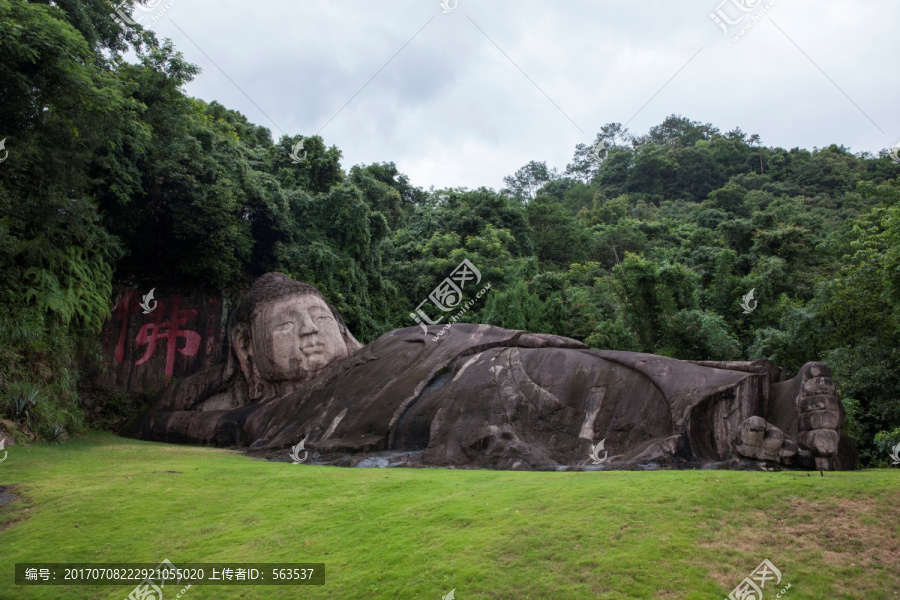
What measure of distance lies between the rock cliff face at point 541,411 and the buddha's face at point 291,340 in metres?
0.59

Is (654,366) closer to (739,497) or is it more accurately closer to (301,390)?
(739,497)

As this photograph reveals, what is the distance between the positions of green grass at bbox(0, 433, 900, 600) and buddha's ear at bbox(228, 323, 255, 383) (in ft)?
18.6

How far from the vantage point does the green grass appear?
190 inches

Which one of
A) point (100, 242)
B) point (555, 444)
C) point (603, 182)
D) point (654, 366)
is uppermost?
point (603, 182)

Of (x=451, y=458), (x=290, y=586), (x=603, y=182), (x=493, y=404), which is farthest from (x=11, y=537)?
(x=603, y=182)

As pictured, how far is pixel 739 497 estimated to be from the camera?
5.97 m

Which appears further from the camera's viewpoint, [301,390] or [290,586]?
[301,390]

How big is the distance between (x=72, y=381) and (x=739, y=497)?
1354cm

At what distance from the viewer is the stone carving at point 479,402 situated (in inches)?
322
